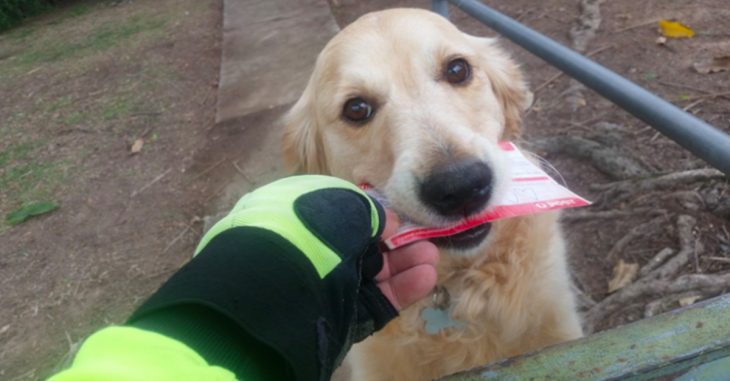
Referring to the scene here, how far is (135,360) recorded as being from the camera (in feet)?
2.11

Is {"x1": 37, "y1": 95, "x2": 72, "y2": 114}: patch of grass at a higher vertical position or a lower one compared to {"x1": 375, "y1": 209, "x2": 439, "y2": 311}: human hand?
lower

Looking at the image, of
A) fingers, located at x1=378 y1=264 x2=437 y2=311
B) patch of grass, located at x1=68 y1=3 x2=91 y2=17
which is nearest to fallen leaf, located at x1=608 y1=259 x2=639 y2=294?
fingers, located at x1=378 y1=264 x2=437 y2=311

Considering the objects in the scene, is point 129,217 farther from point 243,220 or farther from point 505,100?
point 243,220

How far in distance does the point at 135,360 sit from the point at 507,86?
2.01m

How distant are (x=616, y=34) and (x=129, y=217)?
395cm

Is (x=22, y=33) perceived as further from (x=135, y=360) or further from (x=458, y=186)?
(x=135, y=360)

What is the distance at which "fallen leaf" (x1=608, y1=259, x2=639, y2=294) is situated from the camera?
255 centimetres

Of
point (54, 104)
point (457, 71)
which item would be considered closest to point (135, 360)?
point (457, 71)

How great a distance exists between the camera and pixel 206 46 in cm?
703

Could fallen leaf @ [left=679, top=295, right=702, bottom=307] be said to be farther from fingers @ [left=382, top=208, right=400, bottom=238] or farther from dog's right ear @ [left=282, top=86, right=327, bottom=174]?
dog's right ear @ [left=282, top=86, right=327, bottom=174]

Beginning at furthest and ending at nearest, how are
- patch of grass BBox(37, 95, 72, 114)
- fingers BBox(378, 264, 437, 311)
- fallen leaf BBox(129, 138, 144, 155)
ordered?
patch of grass BBox(37, 95, 72, 114), fallen leaf BBox(129, 138, 144, 155), fingers BBox(378, 264, 437, 311)

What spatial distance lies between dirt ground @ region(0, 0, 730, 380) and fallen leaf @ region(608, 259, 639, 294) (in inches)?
2.3

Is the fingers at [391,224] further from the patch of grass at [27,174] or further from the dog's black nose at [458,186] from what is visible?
the patch of grass at [27,174]

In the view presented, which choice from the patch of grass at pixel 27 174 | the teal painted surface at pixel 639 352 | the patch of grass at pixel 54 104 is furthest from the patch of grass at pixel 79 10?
the teal painted surface at pixel 639 352
